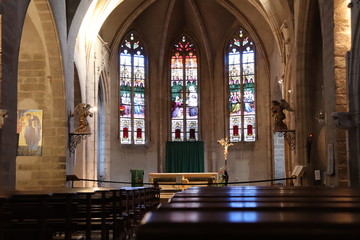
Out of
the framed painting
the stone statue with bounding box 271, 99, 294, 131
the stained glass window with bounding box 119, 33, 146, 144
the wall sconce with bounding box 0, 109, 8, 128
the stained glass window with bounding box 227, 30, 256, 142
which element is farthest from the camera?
the stained glass window with bounding box 227, 30, 256, 142

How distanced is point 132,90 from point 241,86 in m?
5.24

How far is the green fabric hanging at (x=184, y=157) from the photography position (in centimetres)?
2386

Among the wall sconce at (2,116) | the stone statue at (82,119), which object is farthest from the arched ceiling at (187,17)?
the wall sconce at (2,116)

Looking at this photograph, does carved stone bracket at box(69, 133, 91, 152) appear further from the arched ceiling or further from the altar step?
the arched ceiling

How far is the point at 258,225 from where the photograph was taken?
118cm

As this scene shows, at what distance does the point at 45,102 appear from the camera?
13867 millimetres

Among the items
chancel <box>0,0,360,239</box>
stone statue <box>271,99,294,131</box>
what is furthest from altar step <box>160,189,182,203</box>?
stone statue <box>271,99,294,131</box>

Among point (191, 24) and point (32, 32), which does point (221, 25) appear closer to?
point (191, 24)

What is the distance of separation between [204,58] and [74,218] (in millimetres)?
19278

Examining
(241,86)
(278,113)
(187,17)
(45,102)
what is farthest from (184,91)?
(45,102)

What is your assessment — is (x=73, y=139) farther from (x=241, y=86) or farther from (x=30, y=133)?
(x=241, y=86)

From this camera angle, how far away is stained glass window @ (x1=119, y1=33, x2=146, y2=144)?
23.8m

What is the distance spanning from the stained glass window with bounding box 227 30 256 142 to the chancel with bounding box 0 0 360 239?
0.21 feet

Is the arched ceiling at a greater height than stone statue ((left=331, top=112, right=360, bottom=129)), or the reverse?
the arched ceiling
